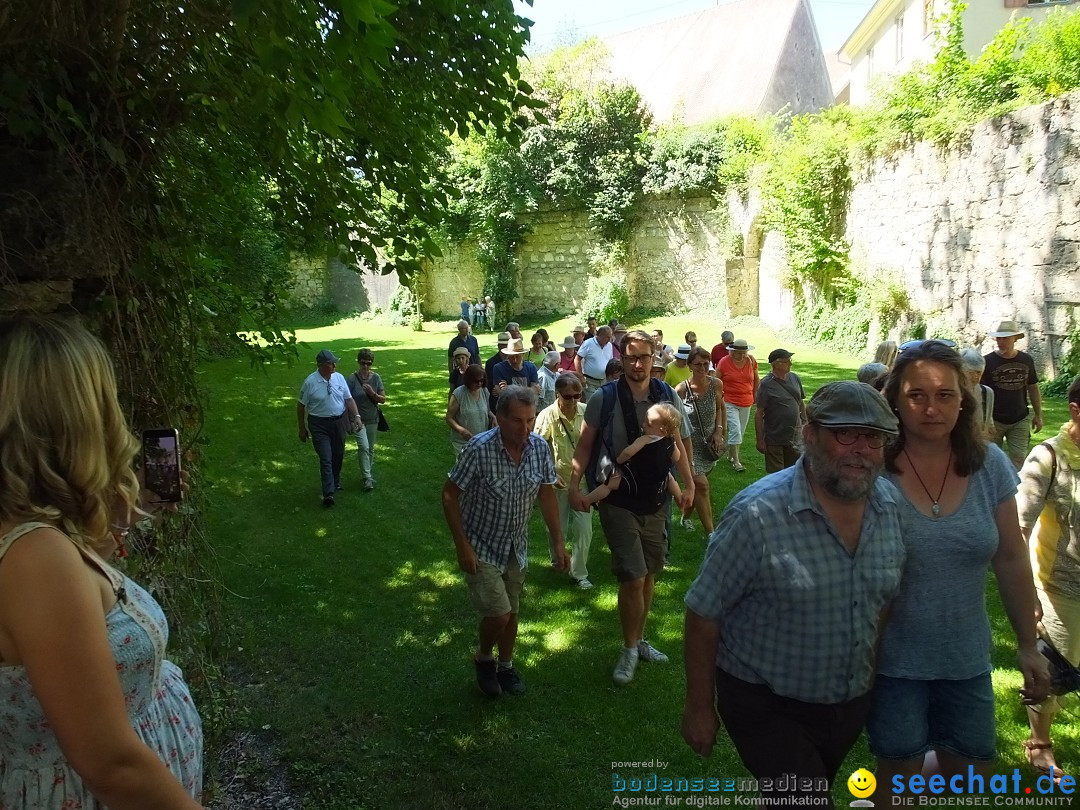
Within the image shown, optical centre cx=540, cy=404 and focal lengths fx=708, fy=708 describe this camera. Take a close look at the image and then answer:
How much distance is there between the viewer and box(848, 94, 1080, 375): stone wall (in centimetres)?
1082

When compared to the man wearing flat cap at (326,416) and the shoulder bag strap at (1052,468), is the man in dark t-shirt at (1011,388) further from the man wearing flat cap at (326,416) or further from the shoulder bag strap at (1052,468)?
the man wearing flat cap at (326,416)

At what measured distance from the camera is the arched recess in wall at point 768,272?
19.3 metres

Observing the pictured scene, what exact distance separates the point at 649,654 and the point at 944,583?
2297 millimetres

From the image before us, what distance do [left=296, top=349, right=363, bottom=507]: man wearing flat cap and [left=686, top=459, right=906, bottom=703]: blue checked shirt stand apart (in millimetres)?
6048

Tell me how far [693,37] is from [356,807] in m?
33.8

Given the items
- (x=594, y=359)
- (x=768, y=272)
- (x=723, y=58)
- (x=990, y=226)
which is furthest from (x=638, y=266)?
(x=594, y=359)

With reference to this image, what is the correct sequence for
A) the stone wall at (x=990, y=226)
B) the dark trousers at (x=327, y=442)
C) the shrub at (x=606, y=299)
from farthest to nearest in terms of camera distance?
the shrub at (x=606, y=299)
the stone wall at (x=990, y=226)
the dark trousers at (x=327, y=442)

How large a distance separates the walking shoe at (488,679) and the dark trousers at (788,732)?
6.48 ft

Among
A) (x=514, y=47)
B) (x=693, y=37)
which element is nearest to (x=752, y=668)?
(x=514, y=47)

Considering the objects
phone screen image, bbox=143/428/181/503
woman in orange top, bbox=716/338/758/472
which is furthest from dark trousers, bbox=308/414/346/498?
phone screen image, bbox=143/428/181/503

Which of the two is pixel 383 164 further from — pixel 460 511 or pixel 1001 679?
pixel 1001 679

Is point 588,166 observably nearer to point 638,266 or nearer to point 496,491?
point 638,266

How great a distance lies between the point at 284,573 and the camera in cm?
593

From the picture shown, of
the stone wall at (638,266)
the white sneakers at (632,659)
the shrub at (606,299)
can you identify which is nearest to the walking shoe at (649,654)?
the white sneakers at (632,659)
